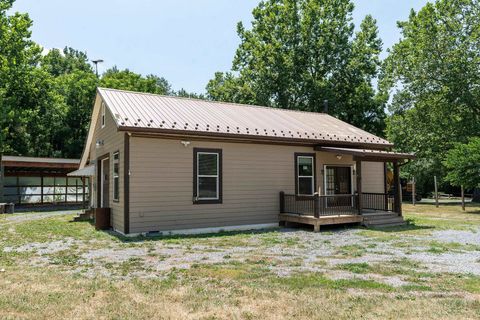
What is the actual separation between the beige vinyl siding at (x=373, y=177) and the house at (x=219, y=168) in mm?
40

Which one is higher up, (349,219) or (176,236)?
(349,219)

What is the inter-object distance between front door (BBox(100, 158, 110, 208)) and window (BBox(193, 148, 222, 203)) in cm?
374

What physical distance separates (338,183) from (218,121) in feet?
16.9

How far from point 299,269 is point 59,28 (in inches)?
659

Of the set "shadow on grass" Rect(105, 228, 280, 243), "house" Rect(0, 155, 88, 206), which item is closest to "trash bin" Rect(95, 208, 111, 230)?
"shadow on grass" Rect(105, 228, 280, 243)

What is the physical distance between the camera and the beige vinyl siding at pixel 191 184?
34.7 ft

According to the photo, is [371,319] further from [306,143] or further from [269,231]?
[306,143]

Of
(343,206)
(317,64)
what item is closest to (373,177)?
(343,206)

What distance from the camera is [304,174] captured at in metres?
13.4

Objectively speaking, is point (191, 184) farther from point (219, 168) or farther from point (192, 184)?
point (219, 168)

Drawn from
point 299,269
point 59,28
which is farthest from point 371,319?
point 59,28

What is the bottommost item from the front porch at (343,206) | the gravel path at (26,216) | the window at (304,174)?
the gravel path at (26,216)

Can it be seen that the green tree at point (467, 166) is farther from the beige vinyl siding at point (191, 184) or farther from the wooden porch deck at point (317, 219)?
the beige vinyl siding at point (191, 184)

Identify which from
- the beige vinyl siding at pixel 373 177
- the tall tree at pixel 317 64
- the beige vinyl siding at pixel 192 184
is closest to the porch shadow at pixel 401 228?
the beige vinyl siding at pixel 192 184
